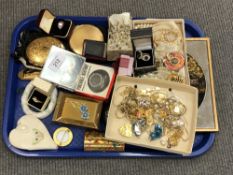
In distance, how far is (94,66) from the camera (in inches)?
49.8

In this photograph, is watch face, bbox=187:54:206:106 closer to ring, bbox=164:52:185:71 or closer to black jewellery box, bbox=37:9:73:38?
ring, bbox=164:52:185:71

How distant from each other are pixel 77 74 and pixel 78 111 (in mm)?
126

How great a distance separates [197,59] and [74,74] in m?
0.46

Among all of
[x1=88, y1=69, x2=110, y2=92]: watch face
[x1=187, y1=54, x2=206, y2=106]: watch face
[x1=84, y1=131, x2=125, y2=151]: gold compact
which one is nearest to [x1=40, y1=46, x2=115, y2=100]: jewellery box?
[x1=88, y1=69, x2=110, y2=92]: watch face

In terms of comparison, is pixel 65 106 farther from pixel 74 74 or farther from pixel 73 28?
pixel 73 28

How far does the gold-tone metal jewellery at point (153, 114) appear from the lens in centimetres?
117

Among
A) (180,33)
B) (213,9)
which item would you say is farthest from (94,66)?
(213,9)

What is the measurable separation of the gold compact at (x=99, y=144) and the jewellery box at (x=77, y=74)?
0.13 m

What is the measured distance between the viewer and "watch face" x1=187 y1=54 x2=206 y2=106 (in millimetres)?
1304

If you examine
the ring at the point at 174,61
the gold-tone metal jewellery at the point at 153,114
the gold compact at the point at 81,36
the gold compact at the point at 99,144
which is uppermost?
the gold compact at the point at 81,36

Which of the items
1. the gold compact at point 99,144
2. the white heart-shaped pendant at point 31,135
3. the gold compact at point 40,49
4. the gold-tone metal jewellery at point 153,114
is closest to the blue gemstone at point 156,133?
A: the gold-tone metal jewellery at point 153,114

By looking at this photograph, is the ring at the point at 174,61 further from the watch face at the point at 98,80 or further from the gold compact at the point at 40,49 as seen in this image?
the gold compact at the point at 40,49

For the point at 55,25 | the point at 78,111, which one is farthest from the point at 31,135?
the point at 55,25

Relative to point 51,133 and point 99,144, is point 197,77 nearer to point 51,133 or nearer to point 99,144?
point 99,144
